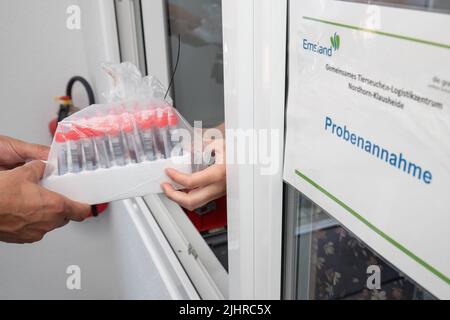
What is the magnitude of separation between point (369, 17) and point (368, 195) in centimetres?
18

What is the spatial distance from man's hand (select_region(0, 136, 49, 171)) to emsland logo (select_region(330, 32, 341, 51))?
2.08 feet

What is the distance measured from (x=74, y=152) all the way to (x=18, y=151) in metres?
0.25

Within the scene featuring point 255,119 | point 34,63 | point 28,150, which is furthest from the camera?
point 34,63

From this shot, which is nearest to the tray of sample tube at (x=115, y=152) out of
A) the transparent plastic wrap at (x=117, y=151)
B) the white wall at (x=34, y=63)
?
the transparent plastic wrap at (x=117, y=151)

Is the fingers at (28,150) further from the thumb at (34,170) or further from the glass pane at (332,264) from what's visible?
the glass pane at (332,264)

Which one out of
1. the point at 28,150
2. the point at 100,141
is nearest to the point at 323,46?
the point at 100,141

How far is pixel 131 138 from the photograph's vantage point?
0.74 meters

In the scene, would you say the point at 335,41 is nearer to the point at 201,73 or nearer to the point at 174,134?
the point at 174,134

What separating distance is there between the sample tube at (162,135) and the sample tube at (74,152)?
128mm

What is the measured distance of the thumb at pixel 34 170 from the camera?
2.22ft

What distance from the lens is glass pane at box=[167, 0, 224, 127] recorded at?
1.03 meters

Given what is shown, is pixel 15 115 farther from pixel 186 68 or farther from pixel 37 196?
pixel 37 196

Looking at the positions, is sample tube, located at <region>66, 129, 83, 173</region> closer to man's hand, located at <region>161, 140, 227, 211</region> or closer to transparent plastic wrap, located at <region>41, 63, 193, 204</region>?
transparent plastic wrap, located at <region>41, 63, 193, 204</region>

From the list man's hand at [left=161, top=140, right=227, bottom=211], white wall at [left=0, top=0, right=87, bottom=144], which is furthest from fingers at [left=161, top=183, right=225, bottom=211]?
white wall at [left=0, top=0, right=87, bottom=144]
